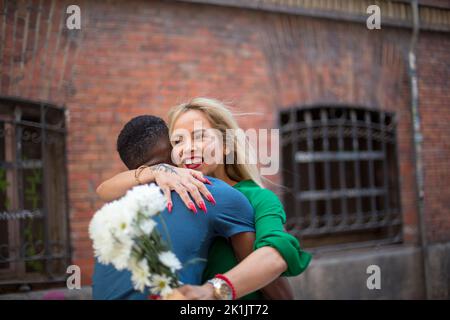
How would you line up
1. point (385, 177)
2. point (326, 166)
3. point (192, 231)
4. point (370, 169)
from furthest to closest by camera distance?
point (385, 177) → point (370, 169) → point (326, 166) → point (192, 231)

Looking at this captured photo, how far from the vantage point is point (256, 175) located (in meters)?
2.19

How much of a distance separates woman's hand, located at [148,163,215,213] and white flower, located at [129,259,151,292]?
0.71 ft

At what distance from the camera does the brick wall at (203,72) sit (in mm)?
4621

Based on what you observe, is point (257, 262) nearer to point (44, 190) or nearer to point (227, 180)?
point (227, 180)

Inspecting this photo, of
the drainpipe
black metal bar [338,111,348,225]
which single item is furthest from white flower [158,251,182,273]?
the drainpipe

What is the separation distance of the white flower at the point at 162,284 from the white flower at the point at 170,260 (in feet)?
0.12

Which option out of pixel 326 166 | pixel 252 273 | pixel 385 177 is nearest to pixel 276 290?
pixel 252 273

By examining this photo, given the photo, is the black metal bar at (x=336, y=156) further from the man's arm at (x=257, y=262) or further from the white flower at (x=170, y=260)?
the white flower at (x=170, y=260)

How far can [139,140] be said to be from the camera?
200 cm

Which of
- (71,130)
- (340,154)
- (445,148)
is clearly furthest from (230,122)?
(445,148)

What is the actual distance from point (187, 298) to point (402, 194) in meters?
5.47

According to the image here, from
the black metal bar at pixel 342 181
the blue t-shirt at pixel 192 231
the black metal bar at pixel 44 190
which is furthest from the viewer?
the black metal bar at pixel 342 181

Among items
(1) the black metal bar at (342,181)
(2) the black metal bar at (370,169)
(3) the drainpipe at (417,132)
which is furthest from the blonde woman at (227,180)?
(3) the drainpipe at (417,132)

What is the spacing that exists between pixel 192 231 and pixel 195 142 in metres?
0.52
